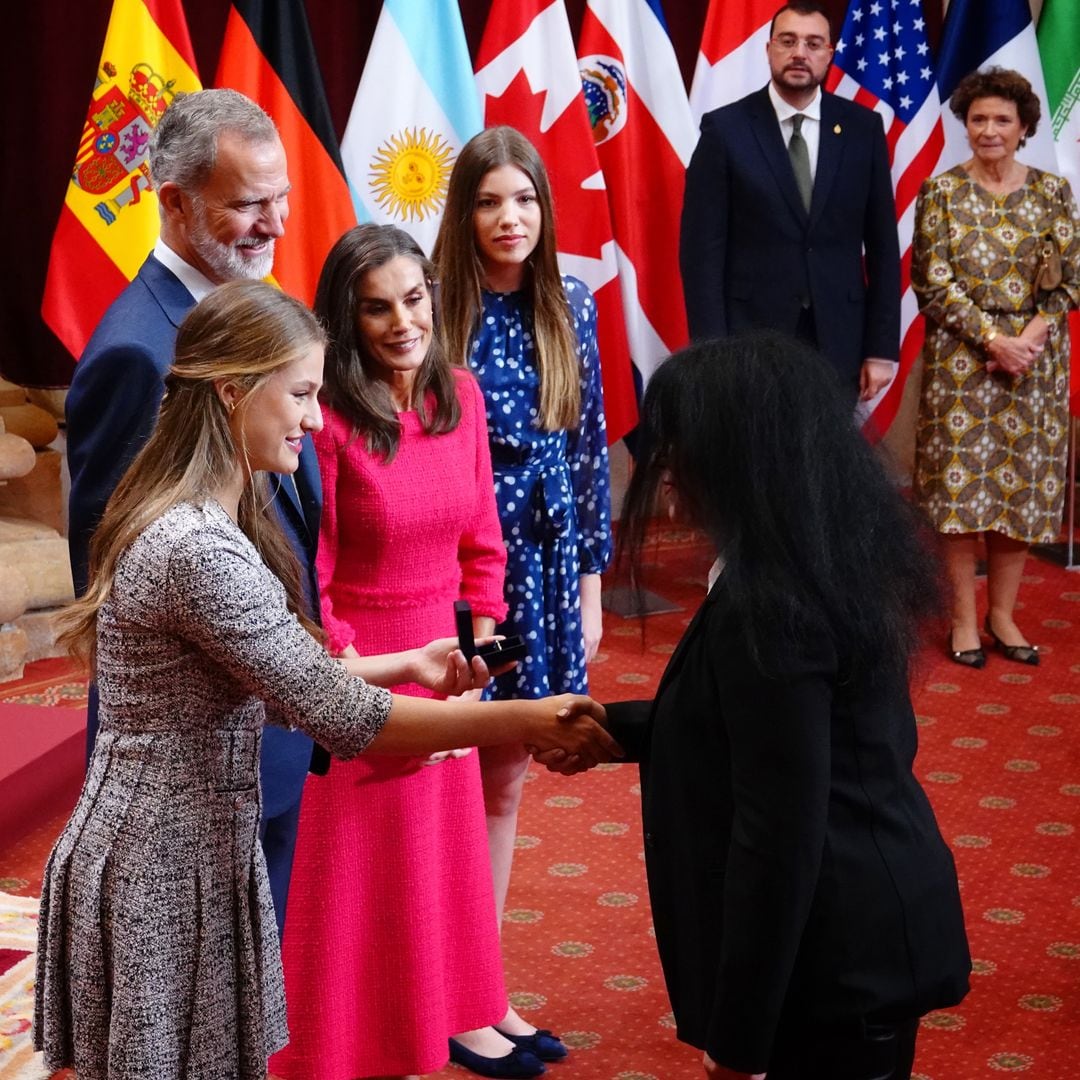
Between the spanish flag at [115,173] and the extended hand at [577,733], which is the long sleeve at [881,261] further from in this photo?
the extended hand at [577,733]

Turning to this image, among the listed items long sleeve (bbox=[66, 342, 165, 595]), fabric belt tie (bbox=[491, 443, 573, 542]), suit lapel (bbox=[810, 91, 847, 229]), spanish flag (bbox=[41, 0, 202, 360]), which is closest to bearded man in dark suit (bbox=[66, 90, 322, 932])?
long sleeve (bbox=[66, 342, 165, 595])

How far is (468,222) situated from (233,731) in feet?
4.80

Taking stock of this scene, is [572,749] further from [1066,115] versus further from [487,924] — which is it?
[1066,115]

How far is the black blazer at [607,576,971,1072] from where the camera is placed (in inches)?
64.6

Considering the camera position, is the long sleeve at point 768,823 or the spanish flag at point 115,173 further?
the spanish flag at point 115,173

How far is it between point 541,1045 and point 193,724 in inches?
56.7

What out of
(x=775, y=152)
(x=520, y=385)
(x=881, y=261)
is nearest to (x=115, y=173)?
(x=775, y=152)

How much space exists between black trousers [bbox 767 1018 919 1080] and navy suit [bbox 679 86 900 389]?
3507 mm

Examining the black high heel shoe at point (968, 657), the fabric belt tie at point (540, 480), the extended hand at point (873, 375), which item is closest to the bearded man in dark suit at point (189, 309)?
the fabric belt tie at point (540, 480)

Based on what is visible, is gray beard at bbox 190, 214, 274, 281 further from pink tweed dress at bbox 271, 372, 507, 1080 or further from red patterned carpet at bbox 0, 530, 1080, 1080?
red patterned carpet at bbox 0, 530, 1080, 1080

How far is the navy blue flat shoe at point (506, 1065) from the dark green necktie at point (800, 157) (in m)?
3.09

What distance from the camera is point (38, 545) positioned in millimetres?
5445

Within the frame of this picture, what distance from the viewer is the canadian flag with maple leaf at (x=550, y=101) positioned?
564cm

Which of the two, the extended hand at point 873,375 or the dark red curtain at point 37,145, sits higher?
the dark red curtain at point 37,145
